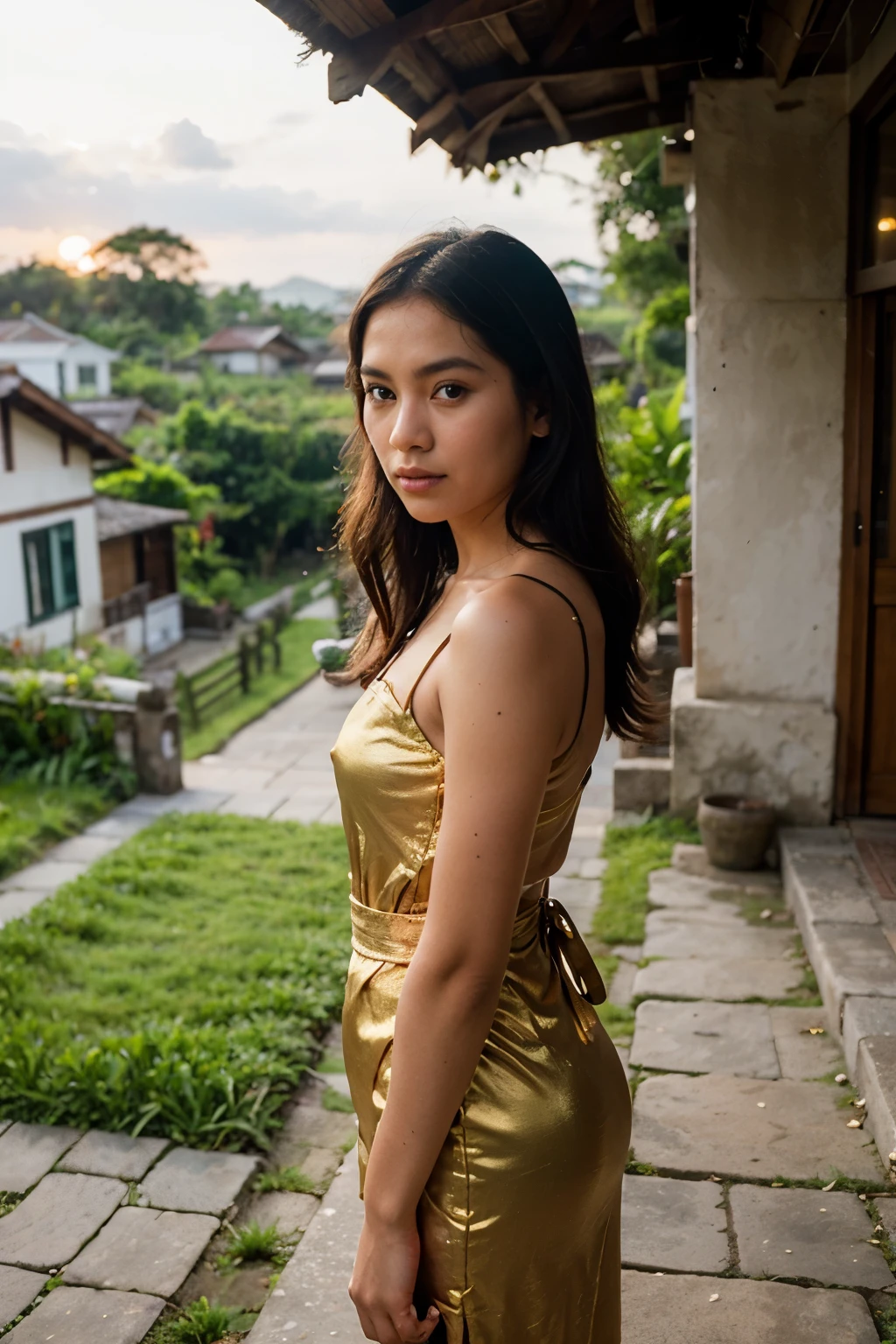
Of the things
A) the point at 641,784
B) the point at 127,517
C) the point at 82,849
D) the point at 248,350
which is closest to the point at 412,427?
the point at 641,784

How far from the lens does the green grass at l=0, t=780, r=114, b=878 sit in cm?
709

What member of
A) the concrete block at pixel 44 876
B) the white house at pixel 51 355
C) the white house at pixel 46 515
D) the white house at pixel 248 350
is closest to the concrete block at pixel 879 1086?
the concrete block at pixel 44 876

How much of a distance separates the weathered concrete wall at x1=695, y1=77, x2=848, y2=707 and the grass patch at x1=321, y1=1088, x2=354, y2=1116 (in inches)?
96.5

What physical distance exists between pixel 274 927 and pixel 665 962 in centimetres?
212

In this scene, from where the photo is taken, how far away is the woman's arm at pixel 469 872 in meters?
1.14

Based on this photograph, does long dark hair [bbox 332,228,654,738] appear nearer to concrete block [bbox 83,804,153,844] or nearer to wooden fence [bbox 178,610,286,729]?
concrete block [bbox 83,804,153,844]

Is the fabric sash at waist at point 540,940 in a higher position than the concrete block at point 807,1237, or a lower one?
higher

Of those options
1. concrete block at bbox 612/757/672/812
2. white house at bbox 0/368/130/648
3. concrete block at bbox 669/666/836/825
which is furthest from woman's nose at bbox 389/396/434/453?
white house at bbox 0/368/130/648

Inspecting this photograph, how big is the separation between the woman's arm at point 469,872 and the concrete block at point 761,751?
410 cm

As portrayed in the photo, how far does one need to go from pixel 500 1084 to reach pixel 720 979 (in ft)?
10.2

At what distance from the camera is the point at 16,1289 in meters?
2.89

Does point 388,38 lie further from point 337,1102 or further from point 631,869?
point 631,869

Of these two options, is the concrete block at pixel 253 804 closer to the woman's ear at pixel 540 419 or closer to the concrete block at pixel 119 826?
the concrete block at pixel 119 826

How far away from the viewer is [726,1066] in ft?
11.8
